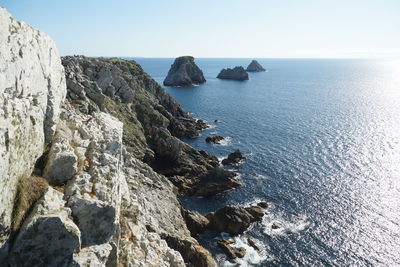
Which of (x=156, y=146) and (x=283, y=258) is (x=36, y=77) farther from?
(x=156, y=146)

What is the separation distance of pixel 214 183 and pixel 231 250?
796 inches

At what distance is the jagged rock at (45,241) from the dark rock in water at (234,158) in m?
63.1

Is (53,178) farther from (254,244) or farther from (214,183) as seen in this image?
(214,183)

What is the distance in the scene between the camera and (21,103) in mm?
16672

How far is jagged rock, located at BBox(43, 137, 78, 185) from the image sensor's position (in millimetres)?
18156

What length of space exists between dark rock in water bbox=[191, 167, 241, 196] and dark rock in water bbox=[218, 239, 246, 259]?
1623cm

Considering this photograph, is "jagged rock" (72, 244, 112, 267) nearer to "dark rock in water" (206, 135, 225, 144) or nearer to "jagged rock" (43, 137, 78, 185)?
"jagged rock" (43, 137, 78, 185)

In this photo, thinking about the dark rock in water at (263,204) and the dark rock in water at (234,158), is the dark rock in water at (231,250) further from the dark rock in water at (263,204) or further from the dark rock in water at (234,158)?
the dark rock in water at (234,158)

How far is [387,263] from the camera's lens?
44156mm

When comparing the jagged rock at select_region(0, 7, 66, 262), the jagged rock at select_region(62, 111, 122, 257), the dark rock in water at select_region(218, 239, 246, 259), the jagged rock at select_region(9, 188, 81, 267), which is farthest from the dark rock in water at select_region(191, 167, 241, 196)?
the jagged rock at select_region(9, 188, 81, 267)

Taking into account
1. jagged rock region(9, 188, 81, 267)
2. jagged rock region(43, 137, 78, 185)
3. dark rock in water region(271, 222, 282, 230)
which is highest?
jagged rock region(43, 137, 78, 185)

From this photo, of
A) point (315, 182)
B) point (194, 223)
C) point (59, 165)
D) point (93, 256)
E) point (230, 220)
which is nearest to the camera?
point (93, 256)

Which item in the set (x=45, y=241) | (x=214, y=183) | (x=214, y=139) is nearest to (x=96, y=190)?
(x=45, y=241)

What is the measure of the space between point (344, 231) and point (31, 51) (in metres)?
51.1
